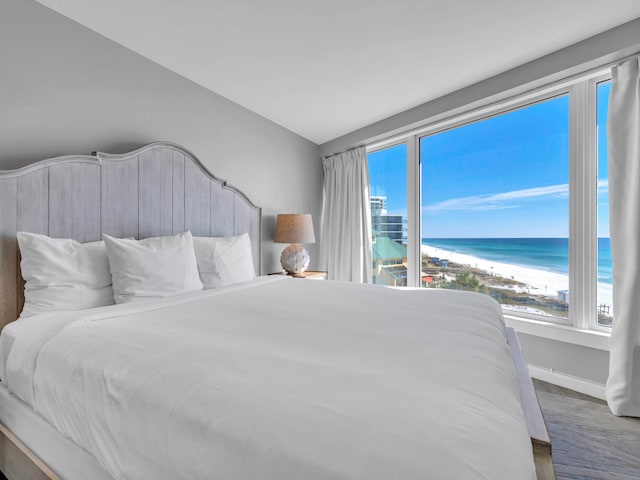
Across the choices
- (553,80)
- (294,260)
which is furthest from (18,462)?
(553,80)

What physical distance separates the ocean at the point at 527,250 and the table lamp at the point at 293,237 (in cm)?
133

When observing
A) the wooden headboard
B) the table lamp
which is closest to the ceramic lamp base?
the table lamp

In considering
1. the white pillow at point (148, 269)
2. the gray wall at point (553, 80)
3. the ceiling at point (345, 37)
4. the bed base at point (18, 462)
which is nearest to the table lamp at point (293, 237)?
the ceiling at point (345, 37)

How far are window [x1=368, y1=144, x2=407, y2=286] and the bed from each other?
183 cm

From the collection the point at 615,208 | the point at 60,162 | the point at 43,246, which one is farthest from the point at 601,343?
the point at 60,162

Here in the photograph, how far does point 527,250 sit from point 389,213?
1.50 m

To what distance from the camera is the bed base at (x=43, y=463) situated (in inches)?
35.2

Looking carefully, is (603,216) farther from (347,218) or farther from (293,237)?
(293,237)

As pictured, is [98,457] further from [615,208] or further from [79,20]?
[615,208]

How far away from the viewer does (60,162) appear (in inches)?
74.7

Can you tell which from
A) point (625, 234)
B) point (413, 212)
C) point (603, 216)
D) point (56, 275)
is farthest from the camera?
point (413, 212)

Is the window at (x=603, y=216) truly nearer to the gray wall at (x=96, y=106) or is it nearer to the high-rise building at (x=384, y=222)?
the high-rise building at (x=384, y=222)

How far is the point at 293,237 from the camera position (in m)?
3.43

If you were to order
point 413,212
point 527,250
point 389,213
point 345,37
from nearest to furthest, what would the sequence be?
1. point 345,37
2. point 527,250
3. point 413,212
4. point 389,213
